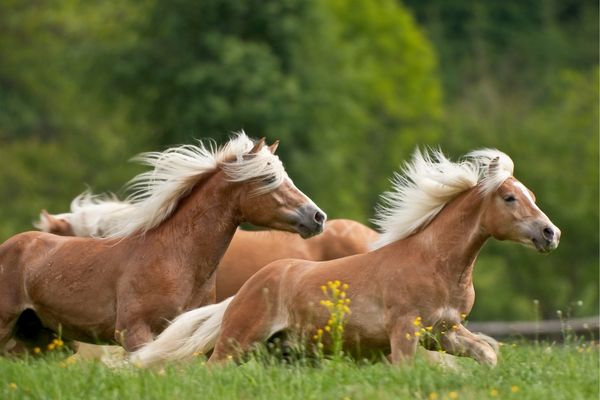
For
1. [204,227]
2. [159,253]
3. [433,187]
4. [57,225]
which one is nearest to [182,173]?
[204,227]

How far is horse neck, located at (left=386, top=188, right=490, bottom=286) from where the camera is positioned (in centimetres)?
1000

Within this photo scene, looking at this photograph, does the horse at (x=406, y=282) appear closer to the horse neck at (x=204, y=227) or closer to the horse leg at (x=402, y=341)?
the horse leg at (x=402, y=341)

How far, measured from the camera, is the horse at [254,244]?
1384 cm

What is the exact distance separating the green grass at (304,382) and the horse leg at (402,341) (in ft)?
1.73

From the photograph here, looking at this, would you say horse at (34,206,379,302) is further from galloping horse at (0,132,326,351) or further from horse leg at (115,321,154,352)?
horse leg at (115,321,154,352)

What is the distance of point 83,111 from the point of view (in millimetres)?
45125

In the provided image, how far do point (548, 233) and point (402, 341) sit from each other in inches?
45.7

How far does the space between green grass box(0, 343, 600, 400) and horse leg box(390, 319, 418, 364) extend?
0.53m

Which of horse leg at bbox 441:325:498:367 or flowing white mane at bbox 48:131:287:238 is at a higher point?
flowing white mane at bbox 48:131:287:238

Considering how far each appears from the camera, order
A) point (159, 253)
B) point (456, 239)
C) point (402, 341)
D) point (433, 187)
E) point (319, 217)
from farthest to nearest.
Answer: point (159, 253) < point (319, 217) < point (433, 187) < point (456, 239) < point (402, 341)

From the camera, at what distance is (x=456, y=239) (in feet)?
33.1

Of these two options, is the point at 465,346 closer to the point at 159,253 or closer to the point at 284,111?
the point at 159,253

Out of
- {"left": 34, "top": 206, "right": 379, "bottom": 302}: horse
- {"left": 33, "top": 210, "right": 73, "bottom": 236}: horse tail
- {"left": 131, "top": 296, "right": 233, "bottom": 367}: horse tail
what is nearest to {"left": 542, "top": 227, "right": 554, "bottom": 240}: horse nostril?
{"left": 131, "top": 296, "right": 233, "bottom": 367}: horse tail

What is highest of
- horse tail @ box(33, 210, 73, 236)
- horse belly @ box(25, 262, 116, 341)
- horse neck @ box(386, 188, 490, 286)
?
horse tail @ box(33, 210, 73, 236)
